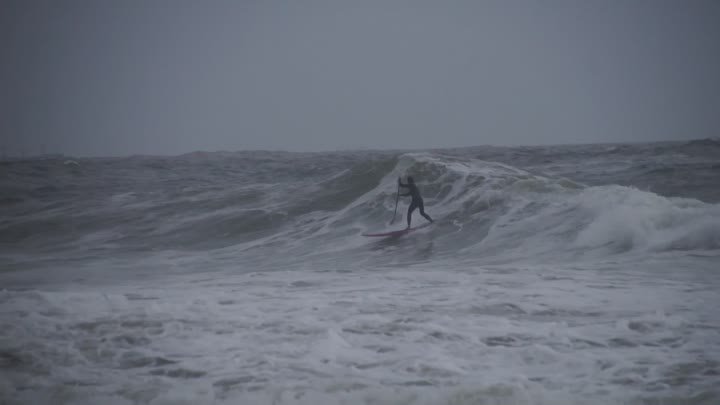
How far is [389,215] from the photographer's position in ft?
45.7

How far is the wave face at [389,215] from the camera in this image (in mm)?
9125

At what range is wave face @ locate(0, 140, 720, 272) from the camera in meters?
9.12

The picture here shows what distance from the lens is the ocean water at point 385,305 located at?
3662 millimetres

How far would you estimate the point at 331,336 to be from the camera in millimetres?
4762

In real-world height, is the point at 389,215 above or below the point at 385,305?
above

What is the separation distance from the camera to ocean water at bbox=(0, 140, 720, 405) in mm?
3662

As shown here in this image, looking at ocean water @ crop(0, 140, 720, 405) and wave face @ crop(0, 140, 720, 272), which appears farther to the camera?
wave face @ crop(0, 140, 720, 272)

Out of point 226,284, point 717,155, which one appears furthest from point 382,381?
point 717,155

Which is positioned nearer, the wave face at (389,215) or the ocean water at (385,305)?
the ocean water at (385,305)

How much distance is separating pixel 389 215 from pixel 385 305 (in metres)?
8.17

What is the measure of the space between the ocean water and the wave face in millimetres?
85

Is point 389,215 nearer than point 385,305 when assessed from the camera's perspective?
No

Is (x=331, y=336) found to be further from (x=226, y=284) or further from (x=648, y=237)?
(x=648, y=237)

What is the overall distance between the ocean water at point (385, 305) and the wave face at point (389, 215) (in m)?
0.08
